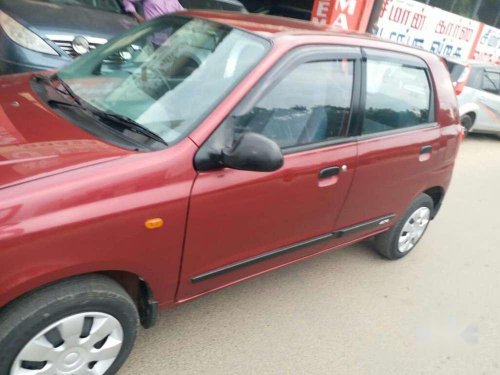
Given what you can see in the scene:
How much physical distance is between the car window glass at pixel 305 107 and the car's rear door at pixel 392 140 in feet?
0.57

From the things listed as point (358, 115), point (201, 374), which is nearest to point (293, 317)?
point (201, 374)

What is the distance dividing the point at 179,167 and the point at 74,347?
2.81 ft

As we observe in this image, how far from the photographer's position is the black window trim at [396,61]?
2684 mm

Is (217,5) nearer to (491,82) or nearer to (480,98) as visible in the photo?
(480,98)

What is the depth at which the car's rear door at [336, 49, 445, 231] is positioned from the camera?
2.76 m

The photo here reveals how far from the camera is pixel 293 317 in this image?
2904 mm

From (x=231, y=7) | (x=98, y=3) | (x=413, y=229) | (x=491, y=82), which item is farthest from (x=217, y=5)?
(x=491, y=82)

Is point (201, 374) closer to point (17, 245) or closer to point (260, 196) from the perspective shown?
point (260, 196)

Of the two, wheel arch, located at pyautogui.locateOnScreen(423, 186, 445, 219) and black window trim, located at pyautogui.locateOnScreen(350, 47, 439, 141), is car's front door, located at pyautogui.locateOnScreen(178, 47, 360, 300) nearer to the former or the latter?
black window trim, located at pyautogui.locateOnScreen(350, 47, 439, 141)

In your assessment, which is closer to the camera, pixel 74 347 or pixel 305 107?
pixel 74 347

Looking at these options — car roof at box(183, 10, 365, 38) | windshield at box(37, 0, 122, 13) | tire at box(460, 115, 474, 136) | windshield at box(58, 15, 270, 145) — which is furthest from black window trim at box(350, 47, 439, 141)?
tire at box(460, 115, 474, 136)

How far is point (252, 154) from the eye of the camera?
192 cm

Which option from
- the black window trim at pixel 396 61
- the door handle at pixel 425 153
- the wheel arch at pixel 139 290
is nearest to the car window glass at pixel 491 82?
the black window trim at pixel 396 61

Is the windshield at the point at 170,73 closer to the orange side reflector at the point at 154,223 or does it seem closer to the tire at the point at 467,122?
the orange side reflector at the point at 154,223
